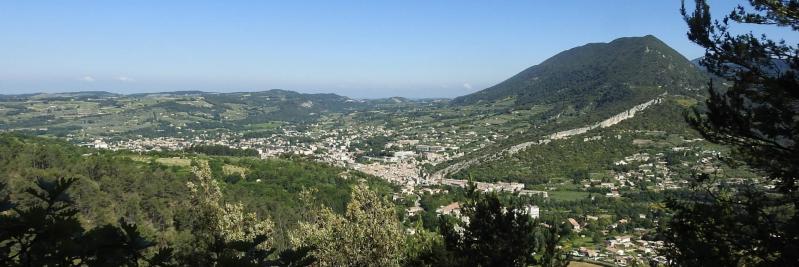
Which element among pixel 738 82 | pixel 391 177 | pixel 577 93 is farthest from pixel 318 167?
pixel 577 93

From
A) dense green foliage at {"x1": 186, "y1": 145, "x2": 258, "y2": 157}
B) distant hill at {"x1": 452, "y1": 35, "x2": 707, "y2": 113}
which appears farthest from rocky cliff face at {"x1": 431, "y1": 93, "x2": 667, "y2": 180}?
dense green foliage at {"x1": 186, "y1": 145, "x2": 258, "y2": 157}

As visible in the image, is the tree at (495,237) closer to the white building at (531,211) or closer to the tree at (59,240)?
the white building at (531,211)

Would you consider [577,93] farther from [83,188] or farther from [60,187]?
[60,187]

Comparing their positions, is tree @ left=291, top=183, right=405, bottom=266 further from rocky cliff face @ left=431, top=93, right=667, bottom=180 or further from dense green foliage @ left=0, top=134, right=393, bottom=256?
rocky cliff face @ left=431, top=93, right=667, bottom=180

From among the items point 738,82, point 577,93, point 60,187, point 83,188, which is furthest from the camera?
point 577,93

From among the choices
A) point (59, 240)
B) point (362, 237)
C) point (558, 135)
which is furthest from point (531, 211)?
point (558, 135)

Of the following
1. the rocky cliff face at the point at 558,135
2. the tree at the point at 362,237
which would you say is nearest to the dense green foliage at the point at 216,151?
the rocky cliff face at the point at 558,135
